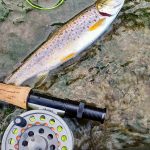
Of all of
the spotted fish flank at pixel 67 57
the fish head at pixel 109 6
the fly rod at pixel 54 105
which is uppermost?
the fish head at pixel 109 6

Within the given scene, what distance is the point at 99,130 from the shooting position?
3.66 metres

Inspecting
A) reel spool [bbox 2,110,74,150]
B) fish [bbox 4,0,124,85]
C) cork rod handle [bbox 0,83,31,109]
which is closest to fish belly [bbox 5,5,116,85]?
fish [bbox 4,0,124,85]

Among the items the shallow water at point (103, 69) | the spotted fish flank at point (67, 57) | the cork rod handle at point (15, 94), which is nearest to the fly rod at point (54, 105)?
the cork rod handle at point (15, 94)

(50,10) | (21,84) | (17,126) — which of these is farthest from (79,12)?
(17,126)

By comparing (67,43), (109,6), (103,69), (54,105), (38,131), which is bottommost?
(38,131)

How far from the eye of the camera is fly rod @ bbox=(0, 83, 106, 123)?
134 inches

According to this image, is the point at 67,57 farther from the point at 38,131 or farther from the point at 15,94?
the point at 38,131

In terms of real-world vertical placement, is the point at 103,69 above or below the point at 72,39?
below

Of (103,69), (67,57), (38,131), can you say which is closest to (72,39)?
(67,57)

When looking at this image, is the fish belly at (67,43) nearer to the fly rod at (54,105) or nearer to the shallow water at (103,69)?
the shallow water at (103,69)

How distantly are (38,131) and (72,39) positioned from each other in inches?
35.2

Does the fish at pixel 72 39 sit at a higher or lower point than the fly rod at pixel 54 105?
higher

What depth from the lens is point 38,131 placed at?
11.0 feet

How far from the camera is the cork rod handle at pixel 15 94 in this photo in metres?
3.42
